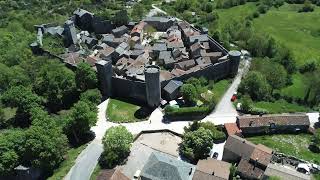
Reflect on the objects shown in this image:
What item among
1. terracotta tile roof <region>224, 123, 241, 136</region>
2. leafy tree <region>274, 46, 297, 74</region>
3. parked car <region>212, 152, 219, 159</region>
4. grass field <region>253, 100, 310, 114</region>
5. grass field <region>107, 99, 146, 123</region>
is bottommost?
parked car <region>212, 152, 219, 159</region>

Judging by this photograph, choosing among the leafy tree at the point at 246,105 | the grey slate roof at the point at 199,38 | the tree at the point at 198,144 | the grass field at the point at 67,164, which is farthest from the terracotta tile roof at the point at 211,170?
the grey slate roof at the point at 199,38

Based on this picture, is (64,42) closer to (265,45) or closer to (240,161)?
(265,45)

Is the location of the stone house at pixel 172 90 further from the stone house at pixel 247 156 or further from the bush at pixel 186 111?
the stone house at pixel 247 156

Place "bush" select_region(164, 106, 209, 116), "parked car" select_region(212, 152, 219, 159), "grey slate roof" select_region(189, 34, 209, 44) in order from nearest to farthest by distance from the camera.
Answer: "parked car" select_region(212, 152, 219, 159), "bush" select_region(164, 106, 209, 116), "grey slate roof" select_region(189, 34, 209, 44)

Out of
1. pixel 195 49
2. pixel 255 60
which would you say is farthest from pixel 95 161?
pixel 255 60

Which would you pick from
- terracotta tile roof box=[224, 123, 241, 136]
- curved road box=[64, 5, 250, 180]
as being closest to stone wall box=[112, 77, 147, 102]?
curved road box=[64, 5, 250, 180]

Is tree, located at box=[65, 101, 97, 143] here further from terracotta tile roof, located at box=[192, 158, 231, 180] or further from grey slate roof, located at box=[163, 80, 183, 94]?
terracotta tile roof, located at box=[192, 158, 231, 180]
